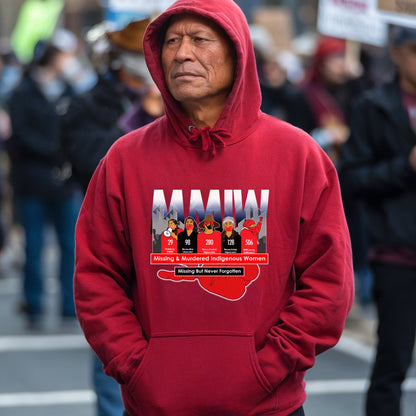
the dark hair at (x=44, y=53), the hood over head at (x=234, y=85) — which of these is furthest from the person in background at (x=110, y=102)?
the dark hair at (x=44, y=53)

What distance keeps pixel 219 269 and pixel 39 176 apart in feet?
20.3

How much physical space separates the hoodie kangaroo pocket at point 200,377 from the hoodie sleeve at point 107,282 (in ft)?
0.23

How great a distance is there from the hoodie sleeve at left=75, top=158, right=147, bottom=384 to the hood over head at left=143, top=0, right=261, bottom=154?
0.28 m

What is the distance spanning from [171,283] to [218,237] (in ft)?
0.65

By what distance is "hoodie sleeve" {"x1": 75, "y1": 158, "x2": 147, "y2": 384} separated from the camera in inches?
121

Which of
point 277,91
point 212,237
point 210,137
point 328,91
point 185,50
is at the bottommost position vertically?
point 212,237

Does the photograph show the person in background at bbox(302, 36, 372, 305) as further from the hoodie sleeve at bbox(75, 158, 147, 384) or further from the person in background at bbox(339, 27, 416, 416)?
the hoodie sleeve at bbox(75, 158, 147, 384)

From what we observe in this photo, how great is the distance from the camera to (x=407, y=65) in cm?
490

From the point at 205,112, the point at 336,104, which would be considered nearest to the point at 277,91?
the point at 336,104

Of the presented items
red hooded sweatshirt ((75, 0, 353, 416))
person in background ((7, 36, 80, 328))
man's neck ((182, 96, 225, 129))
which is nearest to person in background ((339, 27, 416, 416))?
red hooded sweatshirt ((75, 0, 353, 416))

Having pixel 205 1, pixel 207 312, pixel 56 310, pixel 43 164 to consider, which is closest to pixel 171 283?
pixel 207 312

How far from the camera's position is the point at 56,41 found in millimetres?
9531

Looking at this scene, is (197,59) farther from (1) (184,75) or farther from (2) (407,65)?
(2) (407,65)

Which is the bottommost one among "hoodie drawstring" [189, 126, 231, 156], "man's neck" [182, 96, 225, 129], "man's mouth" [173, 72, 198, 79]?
"hoodie drawstring" [189, 126, 231, 156]
